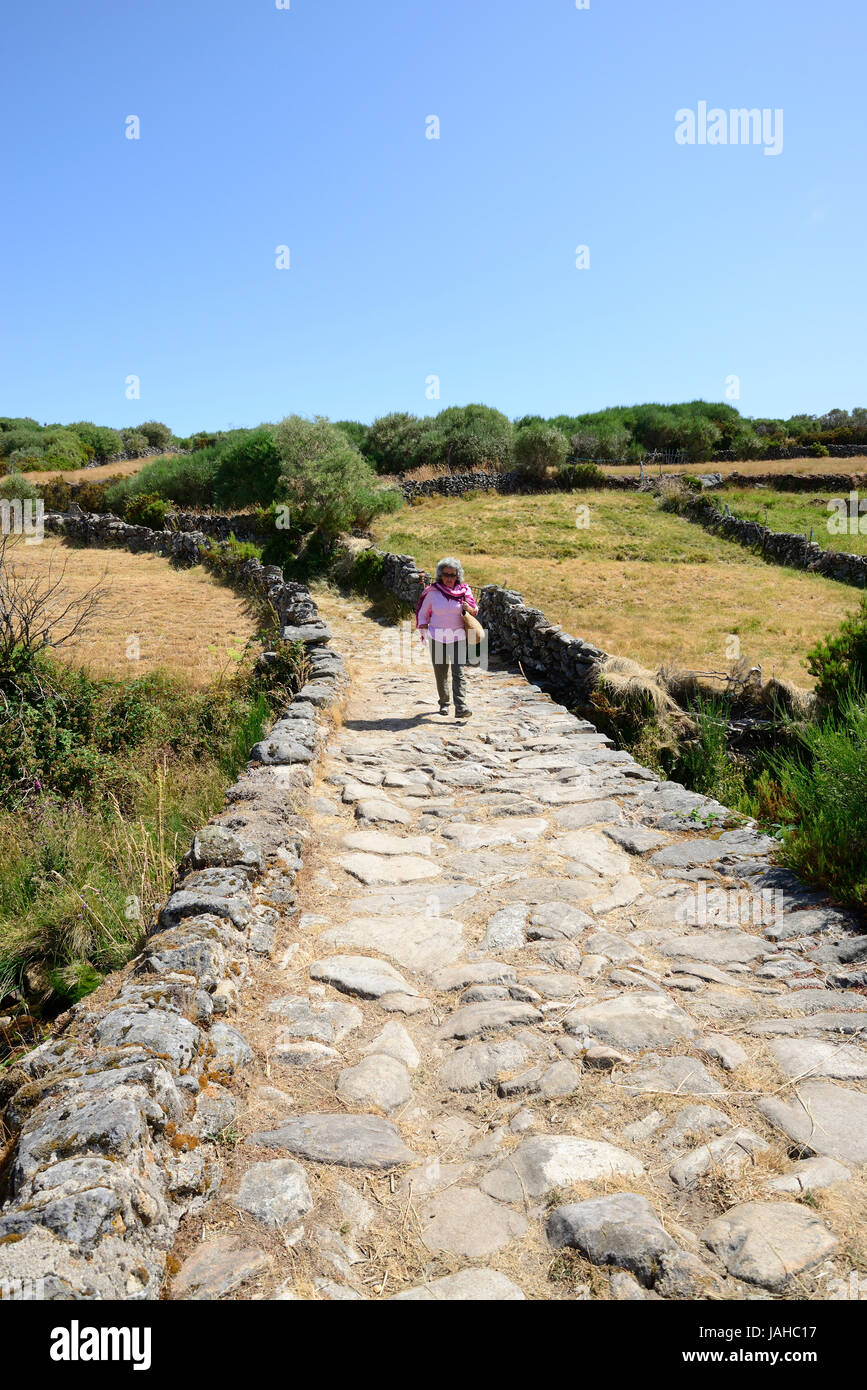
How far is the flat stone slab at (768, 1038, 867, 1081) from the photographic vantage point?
289 centimetres

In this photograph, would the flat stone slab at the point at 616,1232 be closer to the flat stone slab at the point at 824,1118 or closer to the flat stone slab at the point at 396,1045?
the flat stone slab at the point at 824,1118

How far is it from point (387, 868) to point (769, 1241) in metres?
3.06

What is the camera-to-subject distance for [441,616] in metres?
8.45

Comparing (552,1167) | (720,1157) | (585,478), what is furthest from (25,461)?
(720,1157)

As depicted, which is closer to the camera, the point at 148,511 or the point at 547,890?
the point at 547,890

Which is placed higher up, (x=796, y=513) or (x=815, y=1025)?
(x=796, y=513)

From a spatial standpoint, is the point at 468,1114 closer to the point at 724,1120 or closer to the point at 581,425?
the point at 724,1120

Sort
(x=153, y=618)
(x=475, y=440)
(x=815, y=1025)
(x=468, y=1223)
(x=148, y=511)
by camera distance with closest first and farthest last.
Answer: (x=468, y=1223) < (x=815, y=1025) < (x=153, y=618) < (x=148, y=511) < (x=475, y=440)

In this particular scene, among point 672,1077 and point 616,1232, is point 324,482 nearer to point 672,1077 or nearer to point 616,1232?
point 672,1077

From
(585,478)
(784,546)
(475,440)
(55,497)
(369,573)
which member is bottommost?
(369,573)

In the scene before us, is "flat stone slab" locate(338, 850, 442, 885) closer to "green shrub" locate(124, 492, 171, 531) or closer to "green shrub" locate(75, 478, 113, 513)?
"green shrub" locate(124, 492, 171, 531)

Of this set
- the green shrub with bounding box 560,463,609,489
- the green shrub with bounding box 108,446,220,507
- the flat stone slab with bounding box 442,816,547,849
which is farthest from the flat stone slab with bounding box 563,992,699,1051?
the green shrub with bounding box 560,463,609,489

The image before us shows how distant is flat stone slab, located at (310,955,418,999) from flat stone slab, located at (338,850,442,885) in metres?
0.92
